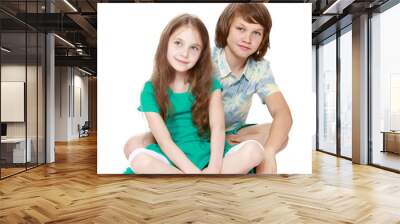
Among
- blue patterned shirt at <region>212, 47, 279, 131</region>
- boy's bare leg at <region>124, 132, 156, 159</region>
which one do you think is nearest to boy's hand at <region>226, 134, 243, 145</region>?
blue patterned shirt at <region>212, 47, 279, 131</region>

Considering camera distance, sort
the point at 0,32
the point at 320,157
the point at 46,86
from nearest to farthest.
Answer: the point at 0,32, the point at 46,86, the point at 320,157

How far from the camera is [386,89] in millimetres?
7543

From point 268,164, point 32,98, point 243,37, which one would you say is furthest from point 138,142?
point 32,98

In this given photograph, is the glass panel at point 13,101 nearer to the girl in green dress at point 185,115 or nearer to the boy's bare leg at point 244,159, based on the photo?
the girl in green dress at point 185,115

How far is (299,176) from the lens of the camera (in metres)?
6.69

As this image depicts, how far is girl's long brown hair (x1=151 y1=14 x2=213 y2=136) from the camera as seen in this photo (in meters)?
6.27

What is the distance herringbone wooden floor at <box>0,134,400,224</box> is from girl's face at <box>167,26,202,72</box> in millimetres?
1805

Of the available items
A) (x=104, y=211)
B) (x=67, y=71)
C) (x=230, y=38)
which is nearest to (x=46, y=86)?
(x=230, y=38)

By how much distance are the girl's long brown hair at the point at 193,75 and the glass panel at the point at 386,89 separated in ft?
11.4

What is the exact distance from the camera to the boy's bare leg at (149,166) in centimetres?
627

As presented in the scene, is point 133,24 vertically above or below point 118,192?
above

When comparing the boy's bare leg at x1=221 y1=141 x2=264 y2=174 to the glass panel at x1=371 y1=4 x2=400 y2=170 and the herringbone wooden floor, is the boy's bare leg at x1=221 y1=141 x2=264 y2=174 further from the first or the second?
the glass panel at x1=371 y1=4 x2=400 y2=170

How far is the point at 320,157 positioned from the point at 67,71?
10.8 m

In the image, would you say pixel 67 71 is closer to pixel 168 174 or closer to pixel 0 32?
pixel 0 32
